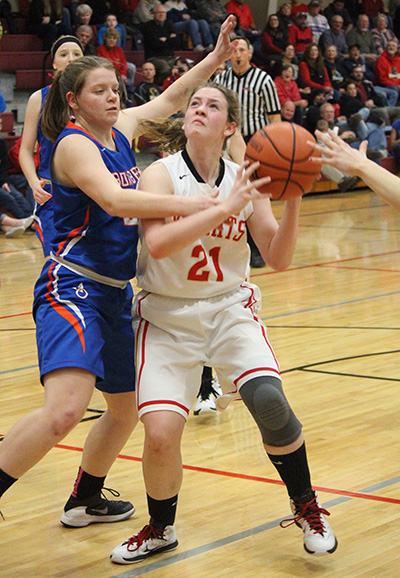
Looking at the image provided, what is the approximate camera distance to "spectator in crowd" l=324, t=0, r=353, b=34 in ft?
61.7

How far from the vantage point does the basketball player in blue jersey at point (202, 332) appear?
2895 mm

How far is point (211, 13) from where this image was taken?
1661 cm

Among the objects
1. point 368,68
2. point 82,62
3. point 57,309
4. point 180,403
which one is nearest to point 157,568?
point 180,403

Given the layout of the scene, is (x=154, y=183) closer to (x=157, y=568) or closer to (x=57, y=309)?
(x=57, y=309)

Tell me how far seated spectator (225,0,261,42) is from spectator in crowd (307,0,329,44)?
1370 millimetres

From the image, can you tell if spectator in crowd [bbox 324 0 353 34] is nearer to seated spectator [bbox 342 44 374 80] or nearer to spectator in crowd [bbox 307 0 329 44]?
spectator in crowd [bbox 307 0 329 44]

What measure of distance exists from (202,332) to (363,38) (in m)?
16.9

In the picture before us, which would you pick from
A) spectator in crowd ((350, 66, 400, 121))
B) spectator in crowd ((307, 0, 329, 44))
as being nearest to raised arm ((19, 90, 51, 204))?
spectator in crowd ((350, 66, 400, 121))

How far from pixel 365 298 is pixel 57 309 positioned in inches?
183

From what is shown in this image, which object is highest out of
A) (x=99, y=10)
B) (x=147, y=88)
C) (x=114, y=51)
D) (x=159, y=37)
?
(x=99, y=10)

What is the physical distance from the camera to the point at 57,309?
2.98 metres

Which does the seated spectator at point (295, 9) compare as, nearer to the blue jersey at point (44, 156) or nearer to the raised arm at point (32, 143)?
the raised arm at point (32, 143)

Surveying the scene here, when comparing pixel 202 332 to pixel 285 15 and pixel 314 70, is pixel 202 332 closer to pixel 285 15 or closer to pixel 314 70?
pixel 314 70

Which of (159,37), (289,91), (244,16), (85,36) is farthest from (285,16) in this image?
(85,36)
